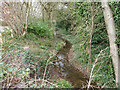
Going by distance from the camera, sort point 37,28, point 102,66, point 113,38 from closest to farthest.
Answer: point 113,38 < point 102,66 < point 37,28

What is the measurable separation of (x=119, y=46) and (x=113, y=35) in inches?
27.1

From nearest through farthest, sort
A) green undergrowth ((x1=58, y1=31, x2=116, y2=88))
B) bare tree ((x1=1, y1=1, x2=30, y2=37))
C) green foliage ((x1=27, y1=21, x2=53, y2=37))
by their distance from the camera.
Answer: green undergrowth ((x1=58, y1=31, x2=116, y2=88)) → bare tree ((x1=1, y1=1, x2=30, y2=37)) → green foliage ((x1=27, y1=21, x2=53, y2=37))

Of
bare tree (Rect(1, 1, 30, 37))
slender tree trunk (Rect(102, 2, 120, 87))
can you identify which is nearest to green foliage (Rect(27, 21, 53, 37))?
bare tree (Rect(1, 1, 30, 37))

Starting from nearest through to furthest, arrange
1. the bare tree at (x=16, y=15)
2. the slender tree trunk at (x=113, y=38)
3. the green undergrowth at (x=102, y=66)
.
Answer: the slender tree trunk at (x=113, y=38)
the green undergrowth at (x=102, y=66)
the bare tree at (x=16, y=15)

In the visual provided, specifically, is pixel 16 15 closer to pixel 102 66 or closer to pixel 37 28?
pixel 37 28

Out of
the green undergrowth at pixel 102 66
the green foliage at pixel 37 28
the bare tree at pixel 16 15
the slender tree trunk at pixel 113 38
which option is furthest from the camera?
the green foliage at pixel 37 28

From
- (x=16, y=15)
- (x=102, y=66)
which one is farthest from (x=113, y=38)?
(x=16, y=15)

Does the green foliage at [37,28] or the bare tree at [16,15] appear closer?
the bare tree at [16,15]

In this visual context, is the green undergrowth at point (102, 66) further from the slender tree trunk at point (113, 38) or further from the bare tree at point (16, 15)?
the bare tree at point (16, 15)

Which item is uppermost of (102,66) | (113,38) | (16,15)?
(16,15)

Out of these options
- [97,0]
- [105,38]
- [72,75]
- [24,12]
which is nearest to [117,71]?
[105,38]

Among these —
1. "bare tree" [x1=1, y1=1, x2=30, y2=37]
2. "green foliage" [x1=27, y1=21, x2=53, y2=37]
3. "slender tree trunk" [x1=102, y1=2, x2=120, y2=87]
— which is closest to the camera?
"slender tree trunk" [x1=102, y1=2, x2=120, y2=87]

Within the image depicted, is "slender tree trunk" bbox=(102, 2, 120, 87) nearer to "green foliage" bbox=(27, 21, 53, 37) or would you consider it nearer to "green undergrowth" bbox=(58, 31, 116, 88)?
"green undergrowth" bbox=(58, 31, 116, 88)

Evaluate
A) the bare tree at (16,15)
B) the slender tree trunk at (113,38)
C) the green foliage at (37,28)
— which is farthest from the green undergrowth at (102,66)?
the bare tree at (16,15)
